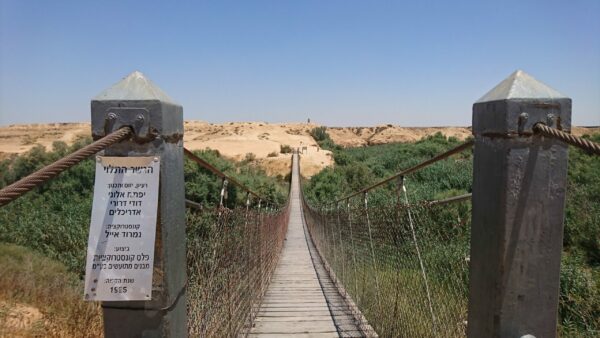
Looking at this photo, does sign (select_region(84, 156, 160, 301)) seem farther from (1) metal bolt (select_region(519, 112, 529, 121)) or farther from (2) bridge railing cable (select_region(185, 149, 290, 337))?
(1) metal bolt (select_region(519, 112, 529, 121))

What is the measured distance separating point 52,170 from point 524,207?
48.1 inches

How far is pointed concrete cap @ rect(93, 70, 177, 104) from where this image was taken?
1223 mm

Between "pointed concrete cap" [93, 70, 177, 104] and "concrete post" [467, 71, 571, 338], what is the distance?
998mm

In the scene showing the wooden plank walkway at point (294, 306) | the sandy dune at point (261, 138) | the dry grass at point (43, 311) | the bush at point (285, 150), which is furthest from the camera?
the bush at point (285, 150)

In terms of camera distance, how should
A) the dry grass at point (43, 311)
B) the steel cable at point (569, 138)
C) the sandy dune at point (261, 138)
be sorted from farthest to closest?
the sandy dune at point (261, 138) → the dry grass at point (43, 311) → the steel cable at point (569, 138)

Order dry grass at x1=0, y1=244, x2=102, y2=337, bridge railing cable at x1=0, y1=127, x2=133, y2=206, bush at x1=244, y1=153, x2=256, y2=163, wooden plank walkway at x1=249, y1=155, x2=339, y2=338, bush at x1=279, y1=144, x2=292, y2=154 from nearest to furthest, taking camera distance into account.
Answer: bridge railing cable at x1=0, y1=127, x2=133, y2=206 → dry grass at x1=0, y1=244, x2=102, y2=337 → wooden plank walkway at x1=249, y1=155, x2=339, y2=338 → bush at x1=244, y1=153, x2=256, y2=163 → bush at x1=279, y1=144, x2=292, y2=154

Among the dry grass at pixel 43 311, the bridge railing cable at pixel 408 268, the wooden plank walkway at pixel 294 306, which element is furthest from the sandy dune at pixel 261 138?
the bridge railing cable at pixel 408 268

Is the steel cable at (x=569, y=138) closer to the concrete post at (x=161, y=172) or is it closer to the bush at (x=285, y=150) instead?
the concrete post at (x=161, y=172)

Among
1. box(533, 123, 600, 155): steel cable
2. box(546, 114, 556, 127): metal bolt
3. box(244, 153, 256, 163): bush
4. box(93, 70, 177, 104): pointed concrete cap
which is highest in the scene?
box(93, 70, 177, 104): pointed concrete cap

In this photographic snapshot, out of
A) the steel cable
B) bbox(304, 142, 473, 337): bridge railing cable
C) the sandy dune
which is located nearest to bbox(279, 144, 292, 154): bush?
the sandy dune

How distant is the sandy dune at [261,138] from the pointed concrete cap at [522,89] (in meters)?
30.7

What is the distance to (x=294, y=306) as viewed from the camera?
4.41m

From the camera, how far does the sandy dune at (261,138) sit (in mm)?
36281

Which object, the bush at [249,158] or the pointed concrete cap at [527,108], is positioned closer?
the pointed concrete cap at [527,108]
